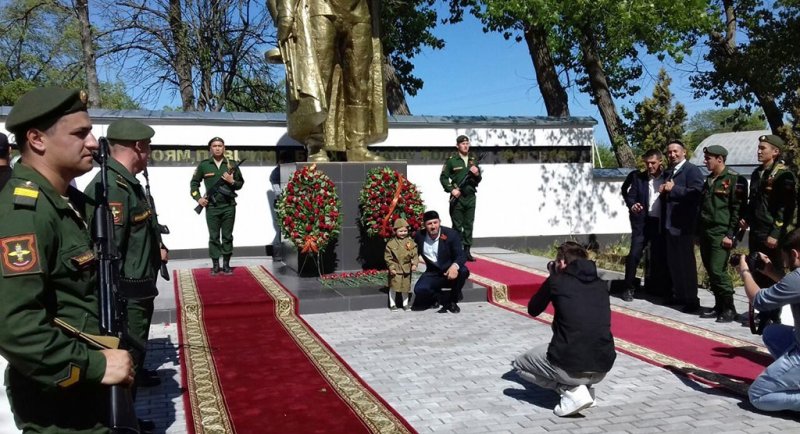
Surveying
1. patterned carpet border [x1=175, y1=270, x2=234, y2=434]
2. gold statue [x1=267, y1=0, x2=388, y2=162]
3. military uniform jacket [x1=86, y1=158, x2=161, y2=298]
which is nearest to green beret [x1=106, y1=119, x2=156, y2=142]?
military uniform jacket [x1=86, y1=158, x2=161, y2=298]

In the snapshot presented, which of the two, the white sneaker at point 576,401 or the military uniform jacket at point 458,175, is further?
the military uniform jacket at point 458,175

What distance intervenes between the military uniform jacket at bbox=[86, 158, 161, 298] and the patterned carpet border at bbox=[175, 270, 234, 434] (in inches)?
A: 35.0

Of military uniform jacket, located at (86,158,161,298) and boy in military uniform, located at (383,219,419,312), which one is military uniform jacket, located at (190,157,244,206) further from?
military uniform jacket, located at (86,158,161,298)

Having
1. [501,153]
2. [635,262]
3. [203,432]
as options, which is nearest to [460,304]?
[635,262]

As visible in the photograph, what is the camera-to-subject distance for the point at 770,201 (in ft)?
21.7

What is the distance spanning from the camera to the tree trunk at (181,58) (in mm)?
22003

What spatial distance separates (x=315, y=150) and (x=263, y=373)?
5136mm

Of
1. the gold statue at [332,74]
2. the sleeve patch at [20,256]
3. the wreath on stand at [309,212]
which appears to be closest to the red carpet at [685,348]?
the wreath on stand at [309,212]

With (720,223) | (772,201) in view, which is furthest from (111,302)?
(720,223)

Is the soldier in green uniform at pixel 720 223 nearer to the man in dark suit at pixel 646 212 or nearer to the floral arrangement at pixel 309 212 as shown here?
the man in dark suit at pixel 646 212

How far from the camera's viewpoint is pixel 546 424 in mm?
4184

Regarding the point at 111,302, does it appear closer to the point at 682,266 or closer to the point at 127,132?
the point at 127,132

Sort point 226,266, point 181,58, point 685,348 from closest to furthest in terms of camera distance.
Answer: point 685,348 → point 226,266 → point 181,58

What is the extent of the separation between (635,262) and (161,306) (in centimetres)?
540
